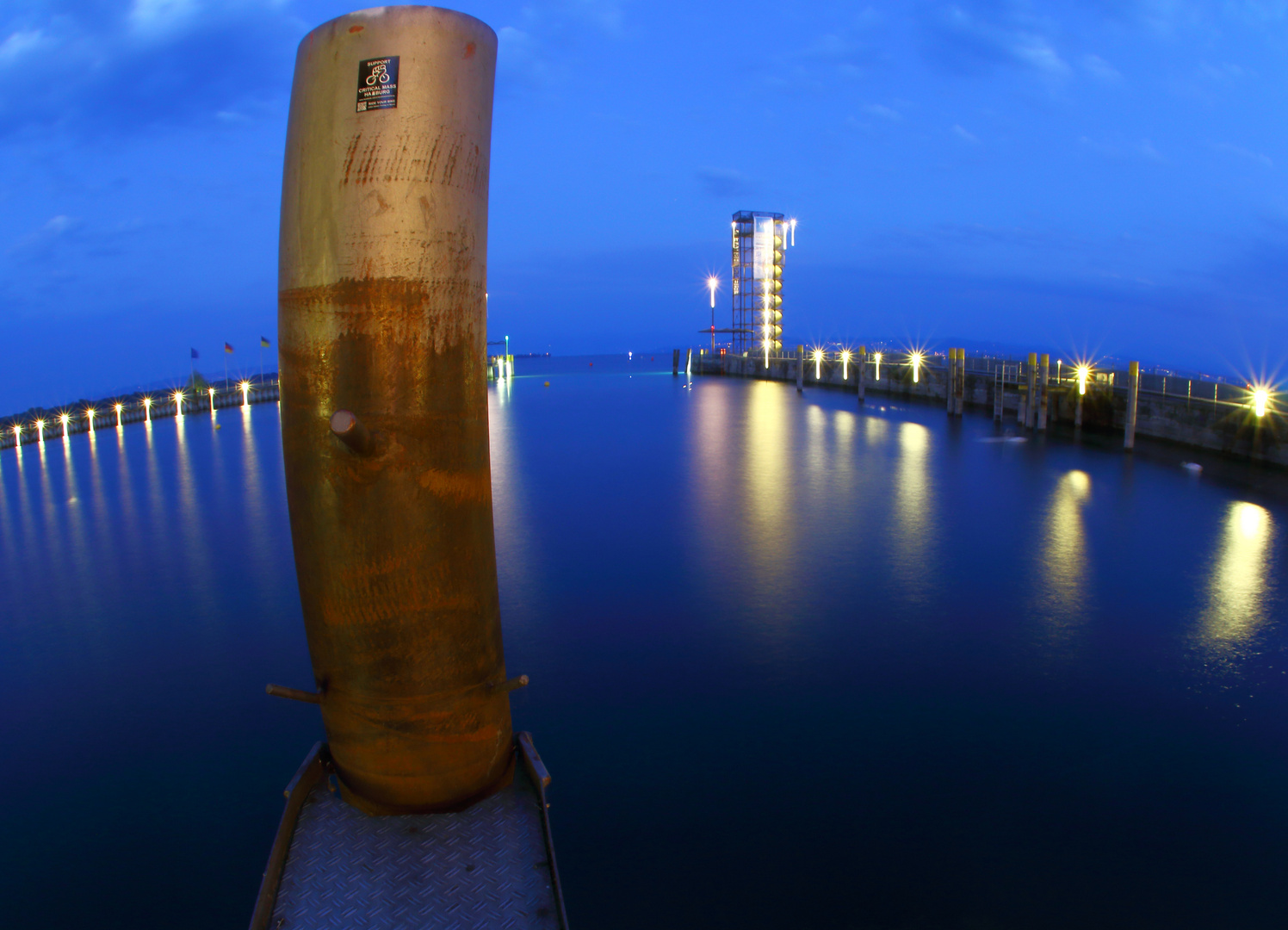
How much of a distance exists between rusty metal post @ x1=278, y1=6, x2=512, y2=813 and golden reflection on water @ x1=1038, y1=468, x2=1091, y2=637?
916 cm

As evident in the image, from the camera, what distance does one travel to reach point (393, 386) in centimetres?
398

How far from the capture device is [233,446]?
107ft

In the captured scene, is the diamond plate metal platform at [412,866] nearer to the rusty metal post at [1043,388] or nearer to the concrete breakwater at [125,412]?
the rusty metal post at [1043,388]

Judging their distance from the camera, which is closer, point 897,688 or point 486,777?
point 486,777

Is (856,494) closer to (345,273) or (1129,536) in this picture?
(1129,536)

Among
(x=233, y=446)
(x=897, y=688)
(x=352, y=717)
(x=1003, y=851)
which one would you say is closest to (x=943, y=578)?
(x=897, y=688)

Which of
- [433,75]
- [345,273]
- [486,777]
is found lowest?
[486,777]

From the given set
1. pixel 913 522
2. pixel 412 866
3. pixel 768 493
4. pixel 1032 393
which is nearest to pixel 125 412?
pixel 768 493

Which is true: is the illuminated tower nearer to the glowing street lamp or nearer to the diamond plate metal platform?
the glowing street lamp

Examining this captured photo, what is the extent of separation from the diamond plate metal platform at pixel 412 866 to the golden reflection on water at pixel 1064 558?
29.0 ft

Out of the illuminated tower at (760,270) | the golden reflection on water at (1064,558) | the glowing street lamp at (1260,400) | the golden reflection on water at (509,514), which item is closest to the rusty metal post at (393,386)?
the golden reflection on water at (509,514)

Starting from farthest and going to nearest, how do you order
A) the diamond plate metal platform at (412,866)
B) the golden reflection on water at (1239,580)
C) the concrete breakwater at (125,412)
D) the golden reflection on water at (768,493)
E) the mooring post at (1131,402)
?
the concrete breakwater at (125,412)
the mooring post at (1131,402)
the golden reflection on water at (768,493)
the golden reflection on water at (1239,580)
the diamond plate metal platform at (412,866)

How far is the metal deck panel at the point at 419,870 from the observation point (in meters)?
3.95

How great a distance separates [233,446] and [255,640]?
24272 mm
